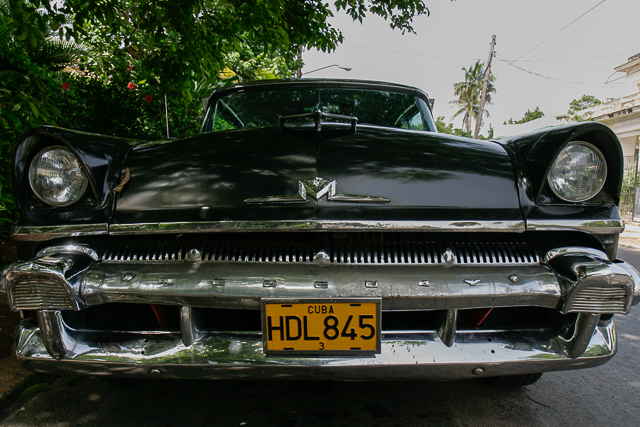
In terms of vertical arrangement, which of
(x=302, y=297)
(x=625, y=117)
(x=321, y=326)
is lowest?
(x=321, y=326)

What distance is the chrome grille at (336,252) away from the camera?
1.37 meters

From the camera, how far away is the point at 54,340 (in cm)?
130

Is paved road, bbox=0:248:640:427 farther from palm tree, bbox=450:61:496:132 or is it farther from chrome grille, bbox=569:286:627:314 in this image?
palm tree, bbox=450:61:496:132

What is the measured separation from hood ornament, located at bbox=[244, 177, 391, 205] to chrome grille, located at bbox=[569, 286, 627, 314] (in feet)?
2.34

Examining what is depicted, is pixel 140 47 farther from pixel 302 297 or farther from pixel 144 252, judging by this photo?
pixel 302 297

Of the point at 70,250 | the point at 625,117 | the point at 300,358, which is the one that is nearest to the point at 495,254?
the point at 300,358

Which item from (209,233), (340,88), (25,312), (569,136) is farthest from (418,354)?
(340,88)

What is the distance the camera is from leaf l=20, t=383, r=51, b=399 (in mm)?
1936

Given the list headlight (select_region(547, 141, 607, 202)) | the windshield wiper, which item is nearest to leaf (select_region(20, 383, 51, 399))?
the windshield wiper

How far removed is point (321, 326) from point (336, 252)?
261 mm

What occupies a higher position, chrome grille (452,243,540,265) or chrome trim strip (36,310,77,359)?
chrome grille (452,243,540,265)

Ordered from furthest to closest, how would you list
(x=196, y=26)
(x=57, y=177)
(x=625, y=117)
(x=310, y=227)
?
1. (x=625, y=117)
2. (x=196, y=26)
3. (x=57, y=177)
4. (x=310, y=227)

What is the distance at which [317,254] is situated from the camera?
1336mm

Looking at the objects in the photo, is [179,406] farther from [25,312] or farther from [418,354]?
[418,354]
